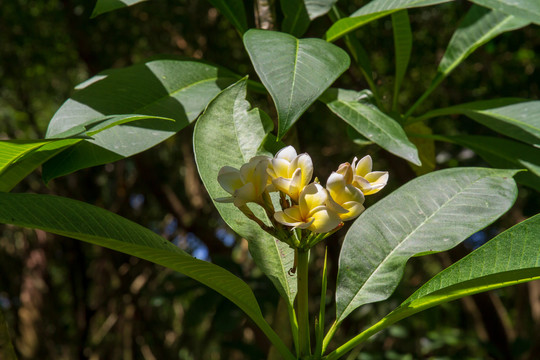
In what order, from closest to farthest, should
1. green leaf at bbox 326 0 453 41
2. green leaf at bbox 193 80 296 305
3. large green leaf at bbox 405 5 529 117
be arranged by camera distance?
1. green leaf at bbox 193 80 296 305
2. green leaf at bbox 326 0 453 41
3. large green leaf at bbox 405 5 529 117

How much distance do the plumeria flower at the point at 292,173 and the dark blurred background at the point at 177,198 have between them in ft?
3.78

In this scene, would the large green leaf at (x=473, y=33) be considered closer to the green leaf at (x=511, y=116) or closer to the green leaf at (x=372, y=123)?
the green leaf at (x=511, y=116)

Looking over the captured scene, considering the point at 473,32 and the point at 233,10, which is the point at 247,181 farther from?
the point at 473,32

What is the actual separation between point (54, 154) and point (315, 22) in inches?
50.1

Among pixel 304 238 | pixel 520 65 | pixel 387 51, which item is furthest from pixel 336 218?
pixel 520 65

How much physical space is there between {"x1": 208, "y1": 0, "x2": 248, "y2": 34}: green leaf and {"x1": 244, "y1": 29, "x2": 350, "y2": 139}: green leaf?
268mm

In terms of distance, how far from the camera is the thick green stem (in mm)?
746

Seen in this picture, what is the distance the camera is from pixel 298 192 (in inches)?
28.0

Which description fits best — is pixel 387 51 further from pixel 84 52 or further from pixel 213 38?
pixel 84 52

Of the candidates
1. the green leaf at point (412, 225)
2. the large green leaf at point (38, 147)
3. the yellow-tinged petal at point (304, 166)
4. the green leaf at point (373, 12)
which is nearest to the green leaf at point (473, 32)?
the green leaf at point (373, 12)

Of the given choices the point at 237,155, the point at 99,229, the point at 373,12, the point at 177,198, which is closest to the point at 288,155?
the point at 237,155

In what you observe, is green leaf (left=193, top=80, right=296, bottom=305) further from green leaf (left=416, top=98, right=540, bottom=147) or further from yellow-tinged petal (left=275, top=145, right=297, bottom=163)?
green leaf (left=416, top=98, right=540, bottom=147)

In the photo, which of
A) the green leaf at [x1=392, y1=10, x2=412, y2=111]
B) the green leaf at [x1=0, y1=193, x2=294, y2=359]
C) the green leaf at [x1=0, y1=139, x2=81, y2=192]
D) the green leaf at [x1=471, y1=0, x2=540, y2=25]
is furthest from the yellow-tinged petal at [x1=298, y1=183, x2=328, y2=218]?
the green leaf at [x1=392, y1=10, x2=412, y2=111]

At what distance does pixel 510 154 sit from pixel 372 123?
0.34 metres
